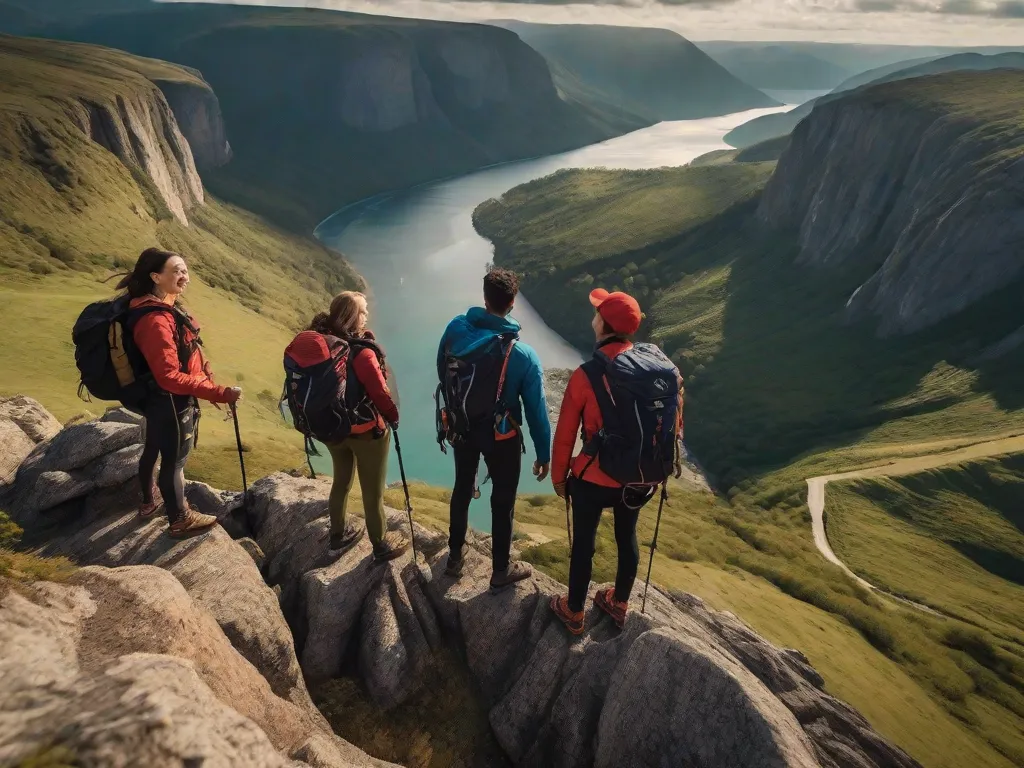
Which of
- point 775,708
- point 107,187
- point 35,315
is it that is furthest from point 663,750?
point 107,187

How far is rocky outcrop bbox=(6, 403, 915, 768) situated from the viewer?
445 centimetres

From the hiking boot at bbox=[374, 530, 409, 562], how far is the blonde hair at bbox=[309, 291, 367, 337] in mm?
3577

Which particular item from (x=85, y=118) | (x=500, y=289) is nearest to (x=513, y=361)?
(x=500, y=289)

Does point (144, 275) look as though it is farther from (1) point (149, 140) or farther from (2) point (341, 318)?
(1) point (149, 140)

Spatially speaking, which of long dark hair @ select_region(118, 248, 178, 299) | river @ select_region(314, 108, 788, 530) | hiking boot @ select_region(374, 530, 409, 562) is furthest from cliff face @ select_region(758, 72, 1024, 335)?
Answer: long dark hair @ select_region(118, 248, 178, 299)

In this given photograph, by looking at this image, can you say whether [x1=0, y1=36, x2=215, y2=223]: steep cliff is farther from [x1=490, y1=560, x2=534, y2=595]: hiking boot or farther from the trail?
the trail

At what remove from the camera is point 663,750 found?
710 centimetres

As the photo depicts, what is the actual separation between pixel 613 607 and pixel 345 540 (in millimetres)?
4549

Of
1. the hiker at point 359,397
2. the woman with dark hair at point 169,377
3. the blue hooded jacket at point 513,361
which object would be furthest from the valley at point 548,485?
the blue hooded jacket at point 513,361

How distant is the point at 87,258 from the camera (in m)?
53.1

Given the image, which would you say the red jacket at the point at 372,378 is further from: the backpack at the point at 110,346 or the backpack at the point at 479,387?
the backpack at the point at 110,346

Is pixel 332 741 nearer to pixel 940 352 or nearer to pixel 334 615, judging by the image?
pixel 334 615

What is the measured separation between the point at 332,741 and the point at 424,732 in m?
1.46

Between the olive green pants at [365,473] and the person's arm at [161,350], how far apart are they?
2.22 metres
